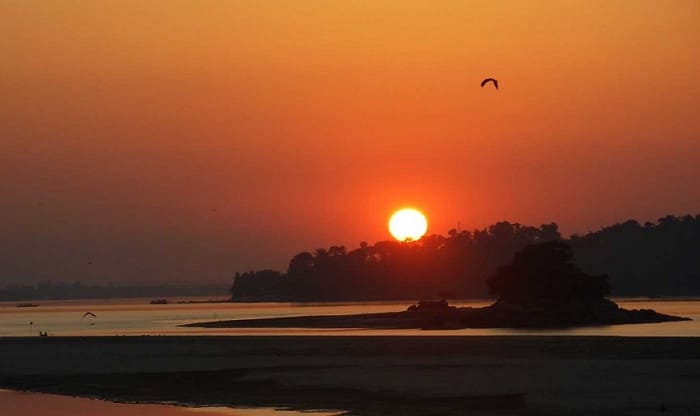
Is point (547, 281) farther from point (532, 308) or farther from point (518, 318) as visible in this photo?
point (518, 318)

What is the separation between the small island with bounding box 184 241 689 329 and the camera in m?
Result: 101

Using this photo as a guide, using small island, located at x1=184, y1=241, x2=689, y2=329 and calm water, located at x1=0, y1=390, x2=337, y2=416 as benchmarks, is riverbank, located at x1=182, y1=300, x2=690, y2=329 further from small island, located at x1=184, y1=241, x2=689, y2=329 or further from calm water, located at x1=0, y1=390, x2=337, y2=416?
calm water, located at x1=0, y1=390, x2=337, y2=416

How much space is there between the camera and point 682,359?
1908 inches

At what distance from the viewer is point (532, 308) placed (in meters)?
104

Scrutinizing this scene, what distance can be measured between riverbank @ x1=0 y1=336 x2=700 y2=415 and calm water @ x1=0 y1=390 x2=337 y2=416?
1.17 m

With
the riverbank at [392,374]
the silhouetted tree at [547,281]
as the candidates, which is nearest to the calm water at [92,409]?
the riverbank at [392,374]

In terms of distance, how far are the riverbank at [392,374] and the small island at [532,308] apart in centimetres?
2872

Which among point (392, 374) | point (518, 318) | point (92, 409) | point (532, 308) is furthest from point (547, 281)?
point (92, 409)

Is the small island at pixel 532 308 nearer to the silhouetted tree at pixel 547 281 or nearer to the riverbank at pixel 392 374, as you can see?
the silhouetted tree at pixel 547 281

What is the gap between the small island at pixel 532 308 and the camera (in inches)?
3959

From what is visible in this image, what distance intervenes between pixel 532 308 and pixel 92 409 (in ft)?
213

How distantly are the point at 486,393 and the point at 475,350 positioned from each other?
19109 millimetres

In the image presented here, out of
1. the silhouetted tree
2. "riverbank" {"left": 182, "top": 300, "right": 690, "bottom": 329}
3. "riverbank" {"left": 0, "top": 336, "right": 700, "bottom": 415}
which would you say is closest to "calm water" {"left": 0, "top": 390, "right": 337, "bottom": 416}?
"riverbank" {"left": 0, "top": 336, "right": 700, "bottom": 415}

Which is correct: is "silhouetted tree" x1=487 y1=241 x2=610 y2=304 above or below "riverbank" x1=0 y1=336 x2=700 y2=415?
above
